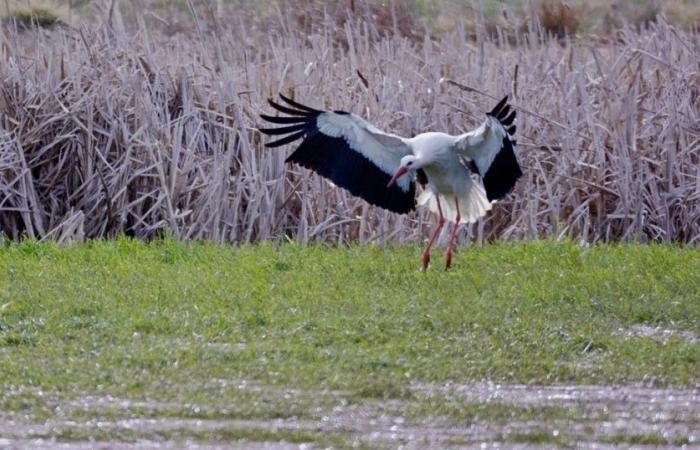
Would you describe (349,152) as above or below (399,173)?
above

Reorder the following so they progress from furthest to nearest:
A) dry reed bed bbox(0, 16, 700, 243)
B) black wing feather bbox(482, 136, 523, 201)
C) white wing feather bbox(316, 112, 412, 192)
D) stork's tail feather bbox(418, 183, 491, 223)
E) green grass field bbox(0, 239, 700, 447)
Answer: dry reed bed bbox(0, 16, 700, 243)
stork's tail feather bbox(418, 183, 491, 223)
black wing feather bbox(482, 136, 523, 201)
white wing feather bbox(316, 112, 412, 192)
green grass field bbox(0, 239, 700, 447)

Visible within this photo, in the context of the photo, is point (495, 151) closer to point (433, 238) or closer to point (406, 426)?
point (433, 238)

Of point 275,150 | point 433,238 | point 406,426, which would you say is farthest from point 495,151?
point 406,426

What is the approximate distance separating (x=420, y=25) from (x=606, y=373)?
44.4 feet

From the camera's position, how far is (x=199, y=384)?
17.9 feet

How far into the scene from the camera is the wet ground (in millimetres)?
4676

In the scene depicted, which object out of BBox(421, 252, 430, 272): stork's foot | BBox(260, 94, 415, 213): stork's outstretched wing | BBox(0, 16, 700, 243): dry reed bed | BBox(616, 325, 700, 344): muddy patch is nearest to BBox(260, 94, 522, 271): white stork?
BBox(260, 94, 415, 213): stork's outstretched wing

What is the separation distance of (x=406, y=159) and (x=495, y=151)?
1.84ft

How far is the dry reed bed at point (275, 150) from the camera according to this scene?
1009cm

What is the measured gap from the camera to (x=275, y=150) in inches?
404

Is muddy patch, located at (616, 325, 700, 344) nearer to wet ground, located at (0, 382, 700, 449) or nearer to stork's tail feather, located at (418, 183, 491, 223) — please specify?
wet ground, located at (0, 382, 700, 449)

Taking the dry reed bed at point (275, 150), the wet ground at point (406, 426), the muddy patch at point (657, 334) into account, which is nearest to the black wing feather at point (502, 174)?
the dry reed bed at point (275, 150)

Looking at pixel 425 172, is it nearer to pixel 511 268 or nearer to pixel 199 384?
pixel 511 268

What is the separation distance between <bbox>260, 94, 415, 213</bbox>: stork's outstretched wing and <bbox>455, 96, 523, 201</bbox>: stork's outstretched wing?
1.43 ft
